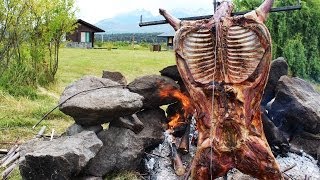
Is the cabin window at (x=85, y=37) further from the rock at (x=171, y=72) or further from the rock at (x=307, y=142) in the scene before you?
the rock at (x=307, y=142)

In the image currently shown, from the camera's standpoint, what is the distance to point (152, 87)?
623cm

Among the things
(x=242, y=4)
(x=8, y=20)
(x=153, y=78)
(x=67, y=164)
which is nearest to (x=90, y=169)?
(x=67, y=164)

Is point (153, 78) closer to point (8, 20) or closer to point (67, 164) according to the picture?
point (67, 164)

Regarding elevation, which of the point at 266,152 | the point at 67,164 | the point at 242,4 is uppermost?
the point at 242,4

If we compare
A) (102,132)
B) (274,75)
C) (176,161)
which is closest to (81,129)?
(102,132)

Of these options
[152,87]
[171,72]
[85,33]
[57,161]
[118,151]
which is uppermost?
[171,72]

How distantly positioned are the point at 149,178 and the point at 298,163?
1.84m

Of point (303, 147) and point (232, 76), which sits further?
point (303, 147)

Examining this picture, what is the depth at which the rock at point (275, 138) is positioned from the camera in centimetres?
600

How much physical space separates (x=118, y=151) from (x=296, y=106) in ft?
7.29

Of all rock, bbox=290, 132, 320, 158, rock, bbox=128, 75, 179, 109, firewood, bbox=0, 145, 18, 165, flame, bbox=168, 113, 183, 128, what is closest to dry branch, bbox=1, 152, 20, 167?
firewood, bbox=0, 145, 18, 165

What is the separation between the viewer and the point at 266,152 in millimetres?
4277

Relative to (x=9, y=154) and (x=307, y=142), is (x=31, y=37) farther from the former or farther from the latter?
(x=307, y=142)

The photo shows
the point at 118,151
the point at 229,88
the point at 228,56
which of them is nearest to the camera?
the point at 229,88
